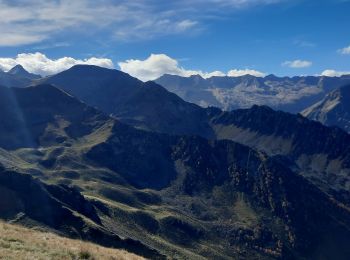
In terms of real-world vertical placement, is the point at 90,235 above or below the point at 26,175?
below

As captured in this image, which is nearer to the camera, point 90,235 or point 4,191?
point 90,235

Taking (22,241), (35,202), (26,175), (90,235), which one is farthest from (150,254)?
(22,241)

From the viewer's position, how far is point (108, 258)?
106ft

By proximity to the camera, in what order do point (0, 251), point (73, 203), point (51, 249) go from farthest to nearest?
point (73, 203) → point (51, 249) → point (0, 251)

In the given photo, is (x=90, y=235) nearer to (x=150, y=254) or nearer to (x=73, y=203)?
(x=150, y=254)

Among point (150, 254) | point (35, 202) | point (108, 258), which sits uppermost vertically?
point (108, 258)

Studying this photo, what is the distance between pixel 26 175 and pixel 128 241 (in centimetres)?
4980

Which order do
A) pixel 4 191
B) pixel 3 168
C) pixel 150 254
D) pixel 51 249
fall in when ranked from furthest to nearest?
pixel 3 168 → pixel 4 191 → pixel 150 254 → pixel 51 249

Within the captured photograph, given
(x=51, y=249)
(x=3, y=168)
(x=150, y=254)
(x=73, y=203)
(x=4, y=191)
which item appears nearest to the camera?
(x=51, y=249)

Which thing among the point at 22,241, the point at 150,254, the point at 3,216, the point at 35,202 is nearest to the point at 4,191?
the point at 35,202

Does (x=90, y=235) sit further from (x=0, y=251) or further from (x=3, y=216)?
(x=0, y=251)

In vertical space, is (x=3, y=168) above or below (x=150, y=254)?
above

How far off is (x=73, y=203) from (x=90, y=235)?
2183 inches

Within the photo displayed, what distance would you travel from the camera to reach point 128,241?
150 m
